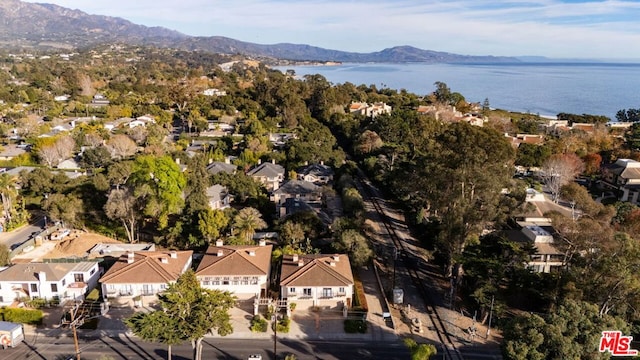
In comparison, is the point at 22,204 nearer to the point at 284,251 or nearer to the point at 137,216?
the point at 137,216

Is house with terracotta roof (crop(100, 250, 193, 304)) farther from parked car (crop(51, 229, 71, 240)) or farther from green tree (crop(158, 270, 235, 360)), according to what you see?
parked car (crop(51, 229, 71, 240))

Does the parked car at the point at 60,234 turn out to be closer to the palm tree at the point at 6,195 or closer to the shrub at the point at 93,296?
the palm tree at the point at 6,195

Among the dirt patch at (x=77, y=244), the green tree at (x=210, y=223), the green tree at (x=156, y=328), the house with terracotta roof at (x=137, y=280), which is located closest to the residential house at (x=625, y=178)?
the green tree at (x=210, y=223)

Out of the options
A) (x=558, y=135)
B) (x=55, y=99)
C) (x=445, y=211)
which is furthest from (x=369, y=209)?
(x=55, y=99)

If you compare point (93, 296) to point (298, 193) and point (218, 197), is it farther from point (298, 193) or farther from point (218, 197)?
point (298, 193)

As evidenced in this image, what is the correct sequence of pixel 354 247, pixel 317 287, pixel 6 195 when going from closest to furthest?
pixel 317 287 < pixel 354 247 < pixel 6 195

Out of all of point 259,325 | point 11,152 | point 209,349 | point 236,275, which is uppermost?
point 11,152

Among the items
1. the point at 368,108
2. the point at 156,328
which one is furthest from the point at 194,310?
the point at 368,108
